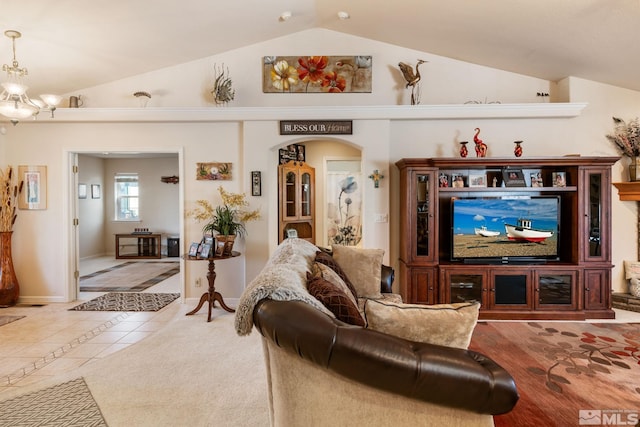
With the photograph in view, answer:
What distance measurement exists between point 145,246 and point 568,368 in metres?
8.31

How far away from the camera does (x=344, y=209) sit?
20.1 feet

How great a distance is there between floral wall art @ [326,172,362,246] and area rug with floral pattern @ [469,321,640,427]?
2889 millimetres

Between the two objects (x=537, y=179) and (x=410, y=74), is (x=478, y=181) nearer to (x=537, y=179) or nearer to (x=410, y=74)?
(x=537, y=179)

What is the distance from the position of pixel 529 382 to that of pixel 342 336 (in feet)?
6.95

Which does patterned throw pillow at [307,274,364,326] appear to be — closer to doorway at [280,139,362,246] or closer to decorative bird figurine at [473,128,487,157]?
decorative bird figurine at [473,128,487,157]

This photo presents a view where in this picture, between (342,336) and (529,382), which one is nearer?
(342,336)

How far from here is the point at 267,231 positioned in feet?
14.2

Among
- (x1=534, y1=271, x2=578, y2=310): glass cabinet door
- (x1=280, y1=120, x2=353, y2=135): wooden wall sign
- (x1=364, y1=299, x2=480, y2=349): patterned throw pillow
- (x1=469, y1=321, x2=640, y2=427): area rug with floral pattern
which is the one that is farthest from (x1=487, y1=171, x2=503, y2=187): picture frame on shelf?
(x1=364, y1=299, x2=480, y2=349): patterned throw pillow

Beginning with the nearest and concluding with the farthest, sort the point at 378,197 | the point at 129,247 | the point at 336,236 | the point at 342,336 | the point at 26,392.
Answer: the point at 342,336 < the point at 26,392 < the point at 378,197 < the point at 336,236 < the point at 129,247

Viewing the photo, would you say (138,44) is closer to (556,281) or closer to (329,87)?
(329,87)

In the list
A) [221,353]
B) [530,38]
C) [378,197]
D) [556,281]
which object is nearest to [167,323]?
[221,353]

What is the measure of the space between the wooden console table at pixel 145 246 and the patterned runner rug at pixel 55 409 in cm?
594

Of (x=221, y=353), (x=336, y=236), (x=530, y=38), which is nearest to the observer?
(x=221, y=353)

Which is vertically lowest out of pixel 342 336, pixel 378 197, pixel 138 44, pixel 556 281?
pixel 556 281
